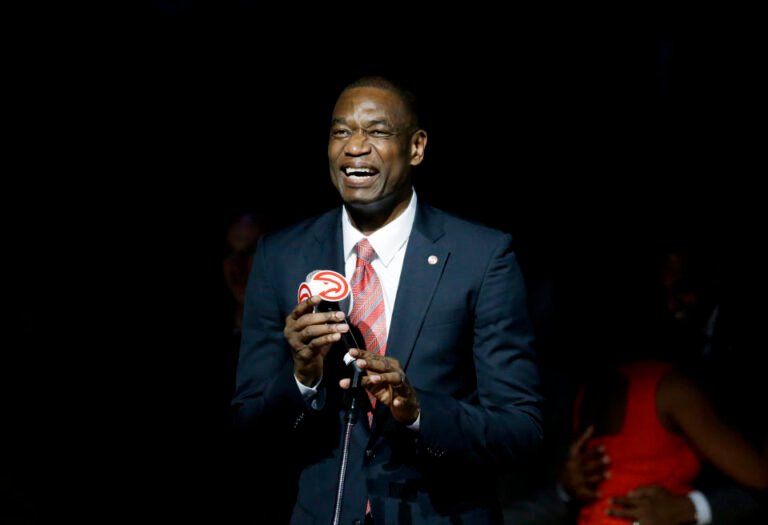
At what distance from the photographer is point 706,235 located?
18.4 ft

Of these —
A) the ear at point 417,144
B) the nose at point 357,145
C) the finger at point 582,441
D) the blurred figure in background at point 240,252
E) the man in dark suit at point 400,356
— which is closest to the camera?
the man in dark suit at point 400,356

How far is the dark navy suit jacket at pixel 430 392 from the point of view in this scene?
1.91 meters

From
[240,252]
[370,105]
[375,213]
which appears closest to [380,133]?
[370,105]

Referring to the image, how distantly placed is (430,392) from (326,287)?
330mm

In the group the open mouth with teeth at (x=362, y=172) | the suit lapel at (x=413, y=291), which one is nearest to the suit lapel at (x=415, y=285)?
the suit lapel at (x=413, y=291)

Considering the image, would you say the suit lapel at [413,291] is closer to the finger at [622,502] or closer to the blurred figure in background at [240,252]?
the finger at [622,502]

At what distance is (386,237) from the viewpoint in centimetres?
211

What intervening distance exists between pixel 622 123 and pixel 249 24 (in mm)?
2553

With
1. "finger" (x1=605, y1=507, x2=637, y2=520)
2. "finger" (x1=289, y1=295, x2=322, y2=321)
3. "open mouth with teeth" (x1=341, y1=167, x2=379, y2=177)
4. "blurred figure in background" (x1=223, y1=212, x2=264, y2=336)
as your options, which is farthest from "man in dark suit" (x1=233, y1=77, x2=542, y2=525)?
"blurred figure in background" (x1=223, y1=212, x2=264, y2=336)

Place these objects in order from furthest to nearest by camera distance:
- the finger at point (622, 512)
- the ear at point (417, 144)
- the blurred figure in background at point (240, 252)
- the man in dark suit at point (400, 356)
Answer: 1. the blurred figure in background at point (240, 252)
2. the finger at point (622, 512)
3. the ear at point (417, 144)
4. the man in dark suit at point (400, 356)

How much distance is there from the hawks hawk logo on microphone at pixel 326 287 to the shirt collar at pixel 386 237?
36 centimetres

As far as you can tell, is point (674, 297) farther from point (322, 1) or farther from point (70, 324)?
point (70, 324)

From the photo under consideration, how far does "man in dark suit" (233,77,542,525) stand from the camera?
1.90 m

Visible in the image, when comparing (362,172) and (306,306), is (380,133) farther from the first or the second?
(306,306)
